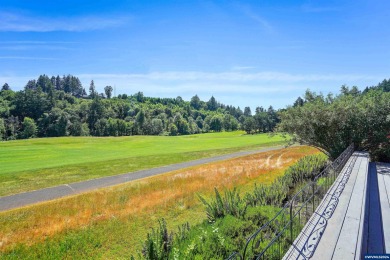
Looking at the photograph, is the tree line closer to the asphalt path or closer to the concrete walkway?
the concrete walkway

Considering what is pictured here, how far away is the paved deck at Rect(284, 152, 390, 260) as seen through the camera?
16.7 feet

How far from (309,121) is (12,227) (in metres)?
20.0

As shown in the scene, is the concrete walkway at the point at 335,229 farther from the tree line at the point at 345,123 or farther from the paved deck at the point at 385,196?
the tree line at the point at 345,123

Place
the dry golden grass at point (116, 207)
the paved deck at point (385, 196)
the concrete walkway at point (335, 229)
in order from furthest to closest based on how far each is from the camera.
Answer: the dry golden grass at point (116, 207) < the paved deck at point (385, 196) < the concrete walkway at point (335, 229)

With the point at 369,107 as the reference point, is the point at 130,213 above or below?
below

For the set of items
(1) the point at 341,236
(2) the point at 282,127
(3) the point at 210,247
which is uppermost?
(2) the point at 282,127

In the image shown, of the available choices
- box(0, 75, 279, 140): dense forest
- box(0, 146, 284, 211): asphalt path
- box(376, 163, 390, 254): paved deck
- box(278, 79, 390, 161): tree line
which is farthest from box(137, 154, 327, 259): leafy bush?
box(0, 75, 279, 140): dense forest

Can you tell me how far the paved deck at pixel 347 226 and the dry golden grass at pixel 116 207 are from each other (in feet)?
21.6

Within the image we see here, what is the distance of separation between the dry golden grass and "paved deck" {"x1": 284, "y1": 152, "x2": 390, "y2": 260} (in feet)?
21.6

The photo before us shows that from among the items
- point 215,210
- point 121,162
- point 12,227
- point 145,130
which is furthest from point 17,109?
point 215,210

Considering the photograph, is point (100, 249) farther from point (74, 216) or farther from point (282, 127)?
point (282, 127)

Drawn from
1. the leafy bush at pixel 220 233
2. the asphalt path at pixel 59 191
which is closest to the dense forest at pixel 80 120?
the asphalt path at pixel 59 191

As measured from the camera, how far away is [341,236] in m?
5.59

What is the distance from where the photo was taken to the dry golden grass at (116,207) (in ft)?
36.9
